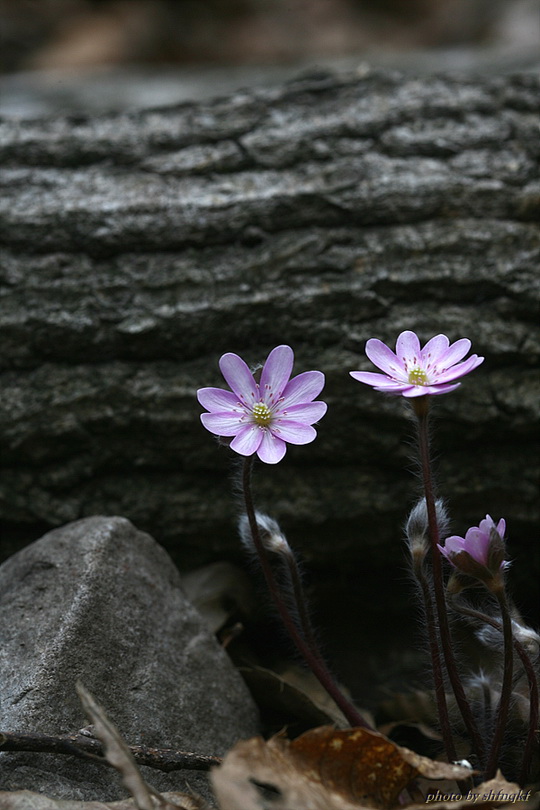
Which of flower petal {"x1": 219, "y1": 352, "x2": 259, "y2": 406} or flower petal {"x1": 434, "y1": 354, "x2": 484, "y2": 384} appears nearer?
flower petal {"x1": 434, "y1": 354, "x2": 484, "y2": 384}

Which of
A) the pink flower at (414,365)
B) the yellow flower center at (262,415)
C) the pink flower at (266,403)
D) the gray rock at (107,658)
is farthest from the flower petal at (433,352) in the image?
the gray rock at (107,658)

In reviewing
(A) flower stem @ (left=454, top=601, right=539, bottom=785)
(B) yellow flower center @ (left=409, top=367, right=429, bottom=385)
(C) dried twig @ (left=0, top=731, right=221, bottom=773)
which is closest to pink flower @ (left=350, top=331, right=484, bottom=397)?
(B) yellow flower center @ (left=409, top=367, right=429, bottom=385)

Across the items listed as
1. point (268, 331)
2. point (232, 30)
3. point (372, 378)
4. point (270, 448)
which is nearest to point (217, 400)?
point (270, 448)

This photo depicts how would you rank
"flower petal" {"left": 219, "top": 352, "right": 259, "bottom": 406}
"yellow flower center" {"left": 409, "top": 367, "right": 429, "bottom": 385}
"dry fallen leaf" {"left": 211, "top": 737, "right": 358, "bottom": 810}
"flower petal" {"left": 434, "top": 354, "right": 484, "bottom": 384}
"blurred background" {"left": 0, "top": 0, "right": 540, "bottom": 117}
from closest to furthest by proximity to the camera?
"dry fallen leaf" {"left": 211, "top": 737, "right": 358, "bottom": 810}, "flower petal" {"left": 434, "top": 354, "right": 484, "bottom": 384}, "yellow flower center" {"left": 409, "top": 367, "right": 429, "bottom": 385}, "flower petal" {"left": 219, "top": 352, "right": 259, "bottom": 406}, "blurred background" {"left": 0, "top": 0, "right": 540, "bottom": 117}

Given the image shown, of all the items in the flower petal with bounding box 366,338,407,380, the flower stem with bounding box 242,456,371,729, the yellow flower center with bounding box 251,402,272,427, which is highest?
the flower petal with bounding box 366,338,407,380

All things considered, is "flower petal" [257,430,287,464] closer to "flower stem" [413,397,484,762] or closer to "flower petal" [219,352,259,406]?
"flower petal" [219,352,259,406]

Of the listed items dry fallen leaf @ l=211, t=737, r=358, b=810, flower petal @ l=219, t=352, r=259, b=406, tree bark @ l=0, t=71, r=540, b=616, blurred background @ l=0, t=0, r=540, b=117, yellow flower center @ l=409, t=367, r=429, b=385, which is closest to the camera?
dry fallen leaf @ l=211, t=737, r=358, b=810

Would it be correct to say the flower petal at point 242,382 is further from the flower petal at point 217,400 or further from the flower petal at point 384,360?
the flower petal at point 384,360

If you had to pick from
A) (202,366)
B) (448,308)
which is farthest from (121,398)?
(448,308)
